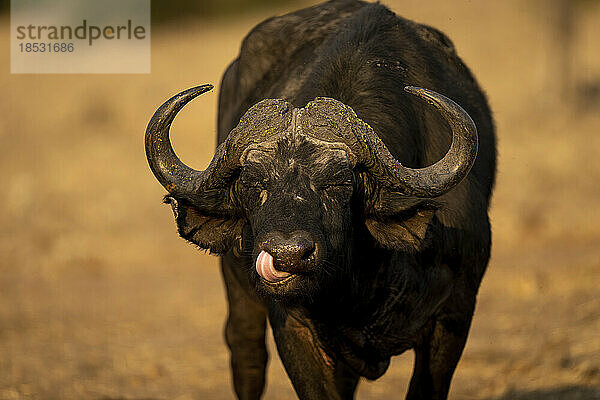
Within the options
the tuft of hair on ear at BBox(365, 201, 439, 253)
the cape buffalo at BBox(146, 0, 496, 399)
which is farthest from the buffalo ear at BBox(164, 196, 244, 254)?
the tuft of hair on ear at BBox(365, 201, 439, 253)

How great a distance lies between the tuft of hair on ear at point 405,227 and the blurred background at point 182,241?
2774 millimetres

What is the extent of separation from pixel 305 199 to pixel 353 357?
132 centimetres

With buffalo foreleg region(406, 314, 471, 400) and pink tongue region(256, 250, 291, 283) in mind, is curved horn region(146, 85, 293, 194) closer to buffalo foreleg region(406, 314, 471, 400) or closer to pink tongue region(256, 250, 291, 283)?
pink tongue region(256, 250, 291, 283)

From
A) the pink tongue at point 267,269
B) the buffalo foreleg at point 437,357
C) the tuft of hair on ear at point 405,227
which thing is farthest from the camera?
the buffalo foreleg at point 437,357

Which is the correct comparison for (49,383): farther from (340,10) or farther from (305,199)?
(305,199)

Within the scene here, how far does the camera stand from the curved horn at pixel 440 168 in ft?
14.6

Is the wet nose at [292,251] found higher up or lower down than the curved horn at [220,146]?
lower down

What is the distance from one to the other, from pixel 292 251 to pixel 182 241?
11557 millimetres

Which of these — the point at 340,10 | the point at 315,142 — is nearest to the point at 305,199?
the point at 315,142

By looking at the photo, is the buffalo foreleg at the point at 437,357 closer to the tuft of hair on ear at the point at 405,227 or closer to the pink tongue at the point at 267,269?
the tuft of hair on ear at the point at 405,227

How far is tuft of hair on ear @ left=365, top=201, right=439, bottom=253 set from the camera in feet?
15.4

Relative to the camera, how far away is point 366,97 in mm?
5250

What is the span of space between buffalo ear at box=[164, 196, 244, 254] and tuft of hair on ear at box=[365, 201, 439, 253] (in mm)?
669

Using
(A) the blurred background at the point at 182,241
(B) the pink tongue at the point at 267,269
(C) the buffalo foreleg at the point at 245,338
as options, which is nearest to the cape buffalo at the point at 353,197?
(B) the pink tongue at the point at 267,269
